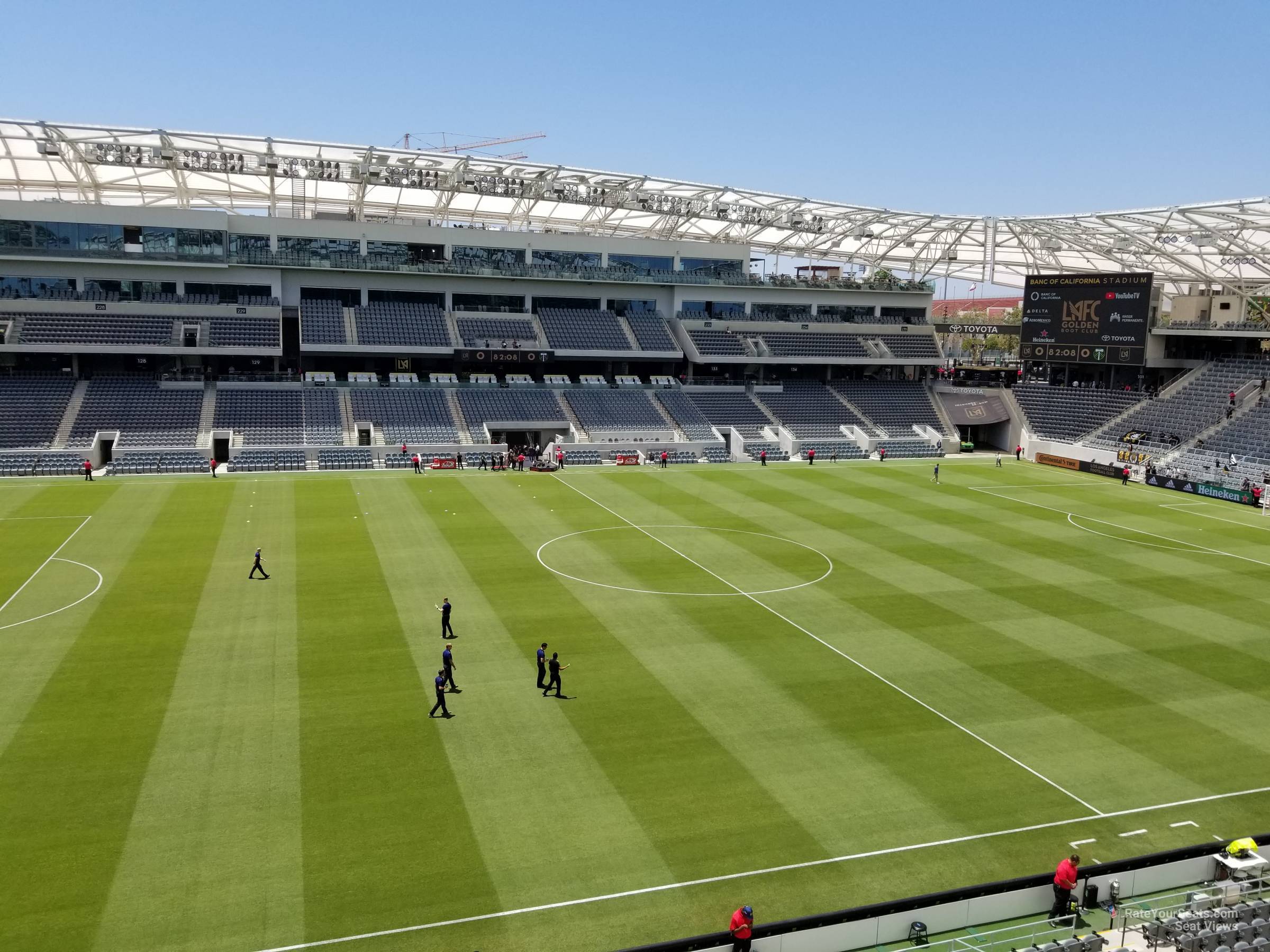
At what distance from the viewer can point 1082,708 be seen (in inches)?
827

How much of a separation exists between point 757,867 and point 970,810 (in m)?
4.32

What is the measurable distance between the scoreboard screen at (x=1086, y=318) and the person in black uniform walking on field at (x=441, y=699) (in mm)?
55652

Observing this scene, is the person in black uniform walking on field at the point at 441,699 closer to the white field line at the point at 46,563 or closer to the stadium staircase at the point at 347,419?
the white field line at the point at 46,563

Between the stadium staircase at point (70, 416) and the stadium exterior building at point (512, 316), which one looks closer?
the stadium staircase at point (70, 416)

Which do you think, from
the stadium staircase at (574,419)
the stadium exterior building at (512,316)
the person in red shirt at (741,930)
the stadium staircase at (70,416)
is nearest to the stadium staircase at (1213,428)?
the stadium exterior building at (512,316)

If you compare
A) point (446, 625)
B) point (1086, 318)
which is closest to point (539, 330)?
point (1086, 318)

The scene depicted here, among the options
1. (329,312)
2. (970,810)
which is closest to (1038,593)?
(970,810)

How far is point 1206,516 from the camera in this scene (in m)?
43.8

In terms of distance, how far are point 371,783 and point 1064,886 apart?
11.1 meters

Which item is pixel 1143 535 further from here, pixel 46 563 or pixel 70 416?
pixel 70 416

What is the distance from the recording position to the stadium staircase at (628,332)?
222ft

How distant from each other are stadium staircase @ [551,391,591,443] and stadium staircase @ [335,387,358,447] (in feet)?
39.0

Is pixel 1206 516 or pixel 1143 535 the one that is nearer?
pixel 1143 535

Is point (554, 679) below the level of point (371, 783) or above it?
above
